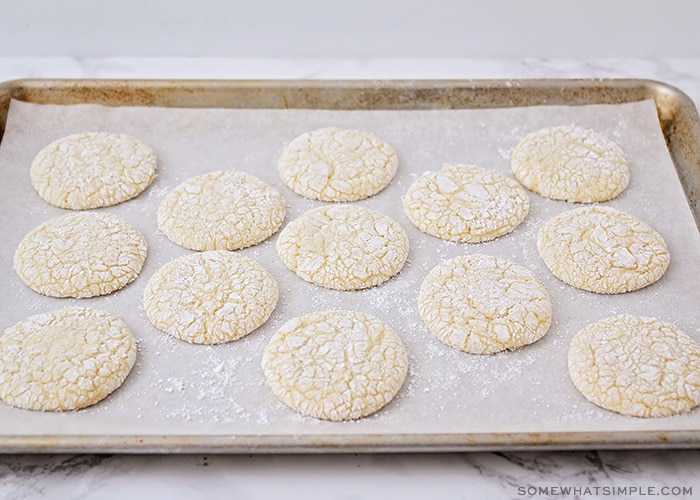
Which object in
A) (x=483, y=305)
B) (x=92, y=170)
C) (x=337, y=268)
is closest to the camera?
(x=483, y=305)

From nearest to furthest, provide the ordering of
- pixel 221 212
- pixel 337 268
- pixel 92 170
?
1. pixel 337 268
2. pixel 221 212
3. pixel 92 170

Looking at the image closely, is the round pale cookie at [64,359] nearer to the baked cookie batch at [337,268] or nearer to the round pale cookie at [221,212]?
the baked cookie batch at [337,268]

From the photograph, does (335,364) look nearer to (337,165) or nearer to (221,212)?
(221,212)

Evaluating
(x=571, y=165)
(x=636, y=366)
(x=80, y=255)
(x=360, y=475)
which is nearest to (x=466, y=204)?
(x=571, y=165)

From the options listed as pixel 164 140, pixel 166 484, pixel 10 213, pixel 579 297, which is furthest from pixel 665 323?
pixel 10 213

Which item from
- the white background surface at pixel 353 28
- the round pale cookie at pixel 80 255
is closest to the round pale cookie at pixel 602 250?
the white background surface at pixel 353 28

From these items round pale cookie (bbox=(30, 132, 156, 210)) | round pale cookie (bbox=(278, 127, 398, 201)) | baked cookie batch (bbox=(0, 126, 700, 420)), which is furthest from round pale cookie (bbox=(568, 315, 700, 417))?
round pale cookie (bbox=(30, 132, 156, 210))
